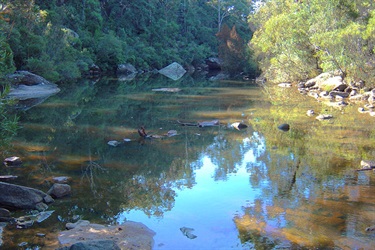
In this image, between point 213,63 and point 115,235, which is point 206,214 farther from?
point 213,63

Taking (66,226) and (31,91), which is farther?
(31,91)

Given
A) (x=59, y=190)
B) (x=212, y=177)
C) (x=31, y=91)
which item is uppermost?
(x=31, y=91)

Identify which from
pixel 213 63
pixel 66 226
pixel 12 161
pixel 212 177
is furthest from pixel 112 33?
pixel 66 226

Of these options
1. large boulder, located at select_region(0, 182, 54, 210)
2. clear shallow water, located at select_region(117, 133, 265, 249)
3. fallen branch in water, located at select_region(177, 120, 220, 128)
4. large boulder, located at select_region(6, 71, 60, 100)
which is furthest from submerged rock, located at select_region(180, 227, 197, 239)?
large boulder, located at select_region(6, 71, 60, 100)

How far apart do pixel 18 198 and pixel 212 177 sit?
4088 mm

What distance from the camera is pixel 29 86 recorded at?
24.7 metres

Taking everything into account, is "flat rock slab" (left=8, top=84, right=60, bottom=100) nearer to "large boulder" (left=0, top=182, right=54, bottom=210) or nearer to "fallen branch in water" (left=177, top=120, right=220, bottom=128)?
"fallen branch in water" (left=177, top=120, right=220, bottom=128)

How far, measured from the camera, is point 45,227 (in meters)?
6.34

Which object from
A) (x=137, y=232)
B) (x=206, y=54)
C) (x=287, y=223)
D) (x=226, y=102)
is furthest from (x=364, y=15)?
(x=206, y=54)

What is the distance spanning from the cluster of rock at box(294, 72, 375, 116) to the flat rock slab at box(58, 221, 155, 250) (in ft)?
44.4

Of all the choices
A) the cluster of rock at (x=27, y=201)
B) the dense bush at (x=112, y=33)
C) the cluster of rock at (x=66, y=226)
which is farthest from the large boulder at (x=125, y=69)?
the cluster of rock at (x=66, y=226)

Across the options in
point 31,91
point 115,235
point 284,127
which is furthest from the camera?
point 31,91

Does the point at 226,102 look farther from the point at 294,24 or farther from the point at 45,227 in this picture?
the point at 45,227

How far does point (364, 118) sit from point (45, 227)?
1280 centimetres
